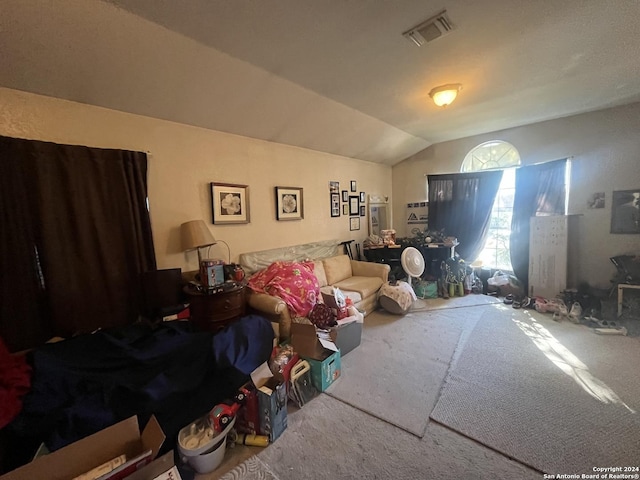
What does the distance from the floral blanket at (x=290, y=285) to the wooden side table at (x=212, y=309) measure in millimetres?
460

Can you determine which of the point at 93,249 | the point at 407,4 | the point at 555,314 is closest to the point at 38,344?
the point at 93,249

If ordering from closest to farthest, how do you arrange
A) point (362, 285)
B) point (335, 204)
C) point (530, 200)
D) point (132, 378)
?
point (132, 378), point (362, 285), point (530, 200), point (335, 204)

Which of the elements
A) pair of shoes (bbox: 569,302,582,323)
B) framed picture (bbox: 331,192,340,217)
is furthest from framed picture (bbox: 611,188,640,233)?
framed picture (bbox: 331,192,340,217)

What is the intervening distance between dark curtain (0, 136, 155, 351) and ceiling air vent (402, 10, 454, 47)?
8.14 feet

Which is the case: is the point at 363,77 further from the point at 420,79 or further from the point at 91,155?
the point at 91,155

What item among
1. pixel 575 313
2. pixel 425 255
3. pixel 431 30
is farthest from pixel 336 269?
pixel 575 313

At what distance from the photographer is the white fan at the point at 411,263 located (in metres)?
3.96

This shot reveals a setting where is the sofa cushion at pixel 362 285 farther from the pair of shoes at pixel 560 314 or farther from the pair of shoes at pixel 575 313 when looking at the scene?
the pair of shoes at pixel 575 313

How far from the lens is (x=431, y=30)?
72.6 inches

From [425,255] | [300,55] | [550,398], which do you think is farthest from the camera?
[425,255]

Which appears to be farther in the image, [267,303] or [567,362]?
[267,303]

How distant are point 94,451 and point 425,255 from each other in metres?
4.65

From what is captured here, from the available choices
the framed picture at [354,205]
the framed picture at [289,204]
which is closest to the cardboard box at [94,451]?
the framed picture at [289,204]

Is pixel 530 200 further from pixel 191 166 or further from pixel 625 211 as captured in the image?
pixel 191 166
